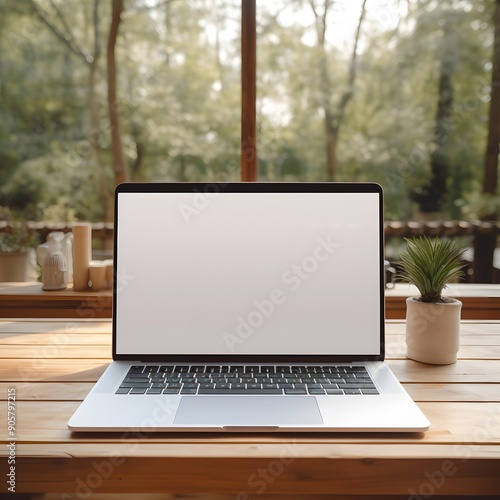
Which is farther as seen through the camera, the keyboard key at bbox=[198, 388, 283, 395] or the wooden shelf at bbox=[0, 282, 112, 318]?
the wooden shelf at bbox=[0, 282, 112, 318]

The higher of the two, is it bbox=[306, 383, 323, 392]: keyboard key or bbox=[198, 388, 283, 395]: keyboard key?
bbox=[306, 383, 323, 392]: keyboard key

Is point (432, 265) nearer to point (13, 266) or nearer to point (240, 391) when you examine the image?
point (240, 391)

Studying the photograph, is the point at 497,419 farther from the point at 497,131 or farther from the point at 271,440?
the point at 497,131

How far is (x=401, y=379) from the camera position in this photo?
34.9 inches

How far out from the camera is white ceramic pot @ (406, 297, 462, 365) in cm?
95

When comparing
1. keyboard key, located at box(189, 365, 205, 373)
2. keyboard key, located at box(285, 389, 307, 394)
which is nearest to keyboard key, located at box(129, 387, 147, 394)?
keyboard key, located at box(189, 365, 205, 373)

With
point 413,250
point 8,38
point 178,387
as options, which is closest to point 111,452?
point 178,387

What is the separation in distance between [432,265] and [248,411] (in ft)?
1.55

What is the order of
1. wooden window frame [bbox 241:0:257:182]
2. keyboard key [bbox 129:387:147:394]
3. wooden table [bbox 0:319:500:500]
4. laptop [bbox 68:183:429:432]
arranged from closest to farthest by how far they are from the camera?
wooden table [bbox 0:319:500:500], keyboard key [bbox 129:387:147:394], laptop [bbox 68:183:429:432], wooden window frame [bbox 241:0:257:182]

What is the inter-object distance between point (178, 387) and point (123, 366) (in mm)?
148

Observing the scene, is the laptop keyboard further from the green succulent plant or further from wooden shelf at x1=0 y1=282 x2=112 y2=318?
wooden shelf at x1=0 y1=282 x2=112 y2=318

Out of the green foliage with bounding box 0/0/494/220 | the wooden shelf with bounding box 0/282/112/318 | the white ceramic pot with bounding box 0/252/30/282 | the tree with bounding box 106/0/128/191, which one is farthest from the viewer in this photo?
the green foliage with bounding box 0/0/494/220
